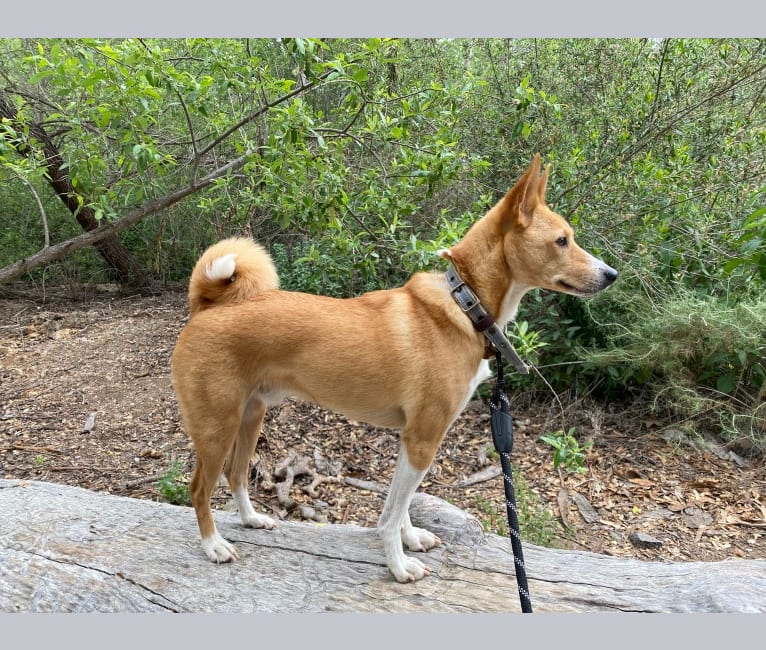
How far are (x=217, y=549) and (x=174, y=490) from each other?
114cm

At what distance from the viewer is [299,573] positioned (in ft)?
9.36

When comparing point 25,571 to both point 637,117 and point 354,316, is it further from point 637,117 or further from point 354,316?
point 637,117

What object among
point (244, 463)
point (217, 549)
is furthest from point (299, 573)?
point (244, 463)

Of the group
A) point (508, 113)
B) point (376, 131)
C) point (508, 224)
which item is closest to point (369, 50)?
point (376, 131)

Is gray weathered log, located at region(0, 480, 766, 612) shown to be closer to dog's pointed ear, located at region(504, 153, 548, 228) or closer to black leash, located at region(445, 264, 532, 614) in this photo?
black leash, located at region(445, 264, 532, 614)

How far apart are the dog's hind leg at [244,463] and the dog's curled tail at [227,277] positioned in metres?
0.64

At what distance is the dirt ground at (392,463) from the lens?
4094 mm

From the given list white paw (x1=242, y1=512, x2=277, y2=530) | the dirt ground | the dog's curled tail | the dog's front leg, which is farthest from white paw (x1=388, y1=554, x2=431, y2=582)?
the dog's curled tail

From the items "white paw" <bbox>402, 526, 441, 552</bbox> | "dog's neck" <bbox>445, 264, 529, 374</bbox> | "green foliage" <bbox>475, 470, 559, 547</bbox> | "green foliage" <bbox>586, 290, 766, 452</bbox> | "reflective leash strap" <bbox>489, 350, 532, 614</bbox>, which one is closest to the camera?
"reflective leash strap" <bbox>489, 350, 532, 614</bbox>

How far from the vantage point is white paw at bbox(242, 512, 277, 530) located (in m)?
3.22

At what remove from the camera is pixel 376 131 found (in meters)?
4.15

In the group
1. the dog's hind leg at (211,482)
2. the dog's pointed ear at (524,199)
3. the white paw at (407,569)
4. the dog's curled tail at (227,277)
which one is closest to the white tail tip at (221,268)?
the dog's curled tail at (227,277)

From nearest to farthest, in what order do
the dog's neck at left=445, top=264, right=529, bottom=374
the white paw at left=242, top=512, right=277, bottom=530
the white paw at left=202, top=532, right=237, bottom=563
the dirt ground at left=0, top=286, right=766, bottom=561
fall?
1. the dog's neck at left=445, top=264, right=529, bottom=374
2. the white paw at left=202, top=532, right=237, bottom=563
3. the white paw at left=242, top=512, right=277, bottom=530
4. the dirt ground at left=0, top=286, right=766, bottom=561

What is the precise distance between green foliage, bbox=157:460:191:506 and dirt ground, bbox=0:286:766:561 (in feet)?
0.55
